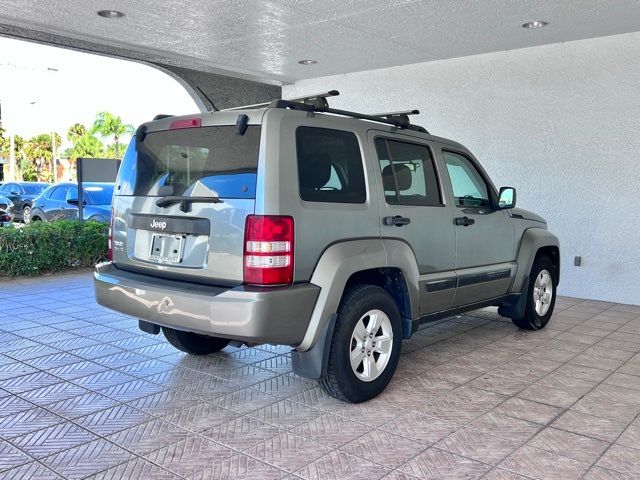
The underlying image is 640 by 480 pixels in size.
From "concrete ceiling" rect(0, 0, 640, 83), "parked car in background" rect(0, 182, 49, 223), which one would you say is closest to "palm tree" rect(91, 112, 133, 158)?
"parked car in background" rect(0, 182, 49, 223)

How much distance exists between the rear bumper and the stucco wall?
581 centimetres

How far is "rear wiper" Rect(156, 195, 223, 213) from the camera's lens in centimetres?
349

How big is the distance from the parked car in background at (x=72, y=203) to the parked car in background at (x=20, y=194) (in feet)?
20.3

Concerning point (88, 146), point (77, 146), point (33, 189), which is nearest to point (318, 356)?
point (33, 189)

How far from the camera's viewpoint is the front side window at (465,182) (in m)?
4.91

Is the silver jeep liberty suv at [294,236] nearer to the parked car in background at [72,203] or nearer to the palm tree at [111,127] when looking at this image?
the parked car in background at [72,203]

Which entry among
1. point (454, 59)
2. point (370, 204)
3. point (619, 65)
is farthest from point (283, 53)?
point (370, 204)

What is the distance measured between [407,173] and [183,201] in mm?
1752

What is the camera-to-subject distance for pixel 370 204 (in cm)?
395

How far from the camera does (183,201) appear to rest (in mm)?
3605

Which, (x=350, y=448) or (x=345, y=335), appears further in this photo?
(x=345, y=335)

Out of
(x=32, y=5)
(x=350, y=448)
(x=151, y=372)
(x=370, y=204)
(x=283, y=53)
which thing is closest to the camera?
(x=350, y=448)

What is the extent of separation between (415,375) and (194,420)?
5.97ft

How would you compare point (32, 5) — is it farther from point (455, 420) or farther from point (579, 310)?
point (579, 310)
